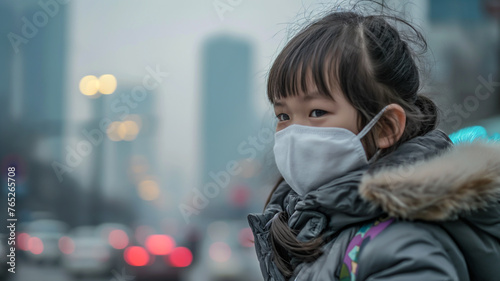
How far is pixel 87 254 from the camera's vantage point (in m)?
9.17

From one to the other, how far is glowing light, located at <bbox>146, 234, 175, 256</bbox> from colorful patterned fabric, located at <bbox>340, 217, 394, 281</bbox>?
26.5 ft

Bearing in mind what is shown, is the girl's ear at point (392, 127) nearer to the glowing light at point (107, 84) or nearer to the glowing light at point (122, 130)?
the glowing light at point (107, 84)

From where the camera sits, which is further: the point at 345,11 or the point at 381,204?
the point at 345,11

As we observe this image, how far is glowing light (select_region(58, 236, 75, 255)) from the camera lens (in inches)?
339

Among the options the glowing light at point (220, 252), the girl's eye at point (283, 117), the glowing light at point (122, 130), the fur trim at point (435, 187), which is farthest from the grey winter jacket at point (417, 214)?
the glowing light at point (220, 252)

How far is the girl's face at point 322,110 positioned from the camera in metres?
1.13

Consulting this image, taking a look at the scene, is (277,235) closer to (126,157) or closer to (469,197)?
(469,197)

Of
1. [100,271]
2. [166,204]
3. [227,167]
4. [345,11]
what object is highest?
[345,11]

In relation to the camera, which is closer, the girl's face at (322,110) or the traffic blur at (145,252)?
the girl's face at (322,110)

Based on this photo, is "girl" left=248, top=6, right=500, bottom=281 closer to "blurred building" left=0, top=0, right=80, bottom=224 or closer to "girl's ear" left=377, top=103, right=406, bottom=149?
"girl's ear" left=377, top=103, right=406, bottom=149

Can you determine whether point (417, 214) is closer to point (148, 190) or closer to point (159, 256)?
point (148, 190)

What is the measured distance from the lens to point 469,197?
3.17 ft

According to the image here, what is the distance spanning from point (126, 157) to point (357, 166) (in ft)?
24.3

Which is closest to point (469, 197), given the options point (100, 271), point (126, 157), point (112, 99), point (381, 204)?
point (381, 204)
